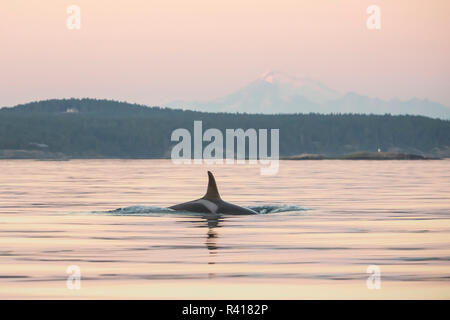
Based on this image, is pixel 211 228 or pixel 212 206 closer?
pixel 211 228

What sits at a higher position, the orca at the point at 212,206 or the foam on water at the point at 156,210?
the orca at the point at 212,206

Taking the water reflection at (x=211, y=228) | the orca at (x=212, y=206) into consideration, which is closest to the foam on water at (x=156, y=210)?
the orca at (x=212, y=206)

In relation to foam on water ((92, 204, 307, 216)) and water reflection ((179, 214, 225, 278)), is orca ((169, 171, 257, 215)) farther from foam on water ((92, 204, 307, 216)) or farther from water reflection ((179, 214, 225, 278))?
water reflection ((179, 214, 225, 278))

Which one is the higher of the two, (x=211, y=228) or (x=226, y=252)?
(x=226, y=252)

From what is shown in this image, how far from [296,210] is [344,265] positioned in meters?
19.4

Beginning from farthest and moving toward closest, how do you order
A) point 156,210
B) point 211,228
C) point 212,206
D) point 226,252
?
point 156,210 < point 212,206 < point 211,228 < point 226,252

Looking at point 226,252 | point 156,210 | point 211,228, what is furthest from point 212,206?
point 226,252

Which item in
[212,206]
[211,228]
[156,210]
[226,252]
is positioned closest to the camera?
[226,252]

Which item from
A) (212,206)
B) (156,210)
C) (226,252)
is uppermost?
(226,252)

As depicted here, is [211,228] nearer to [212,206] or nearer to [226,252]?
[212,206]

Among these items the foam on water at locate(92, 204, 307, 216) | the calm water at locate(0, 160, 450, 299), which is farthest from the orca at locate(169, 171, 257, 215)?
the calm water at locate(0, 160, 450, 299)

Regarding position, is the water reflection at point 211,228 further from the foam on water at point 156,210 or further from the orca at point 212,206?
the foam on water at point 156,210
